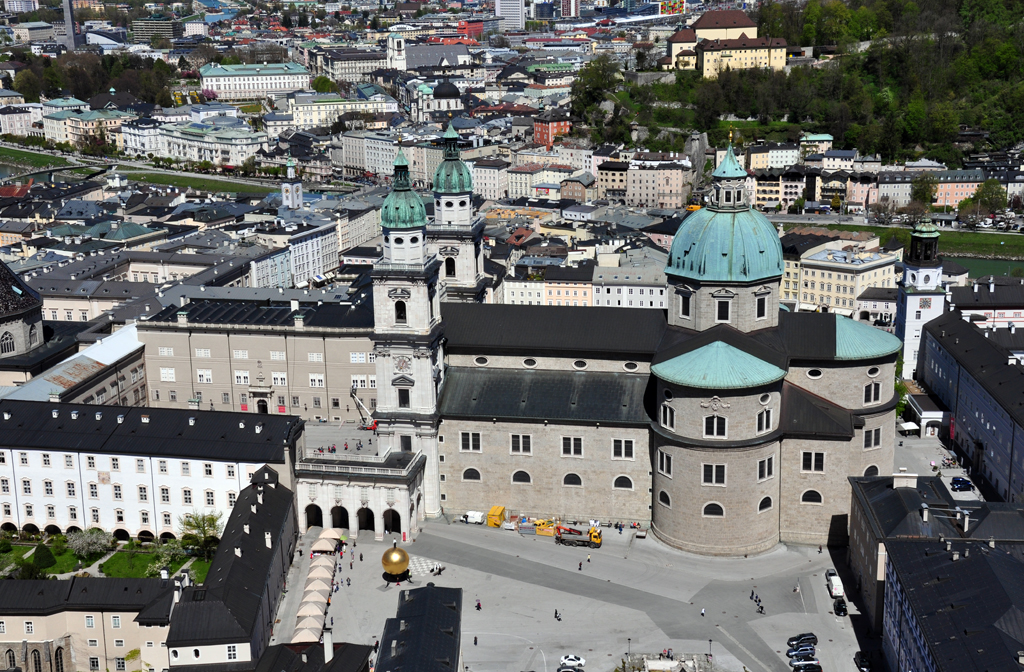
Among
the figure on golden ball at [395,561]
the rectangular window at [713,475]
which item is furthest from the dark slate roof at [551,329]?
the figure on golden ball at [395,561]

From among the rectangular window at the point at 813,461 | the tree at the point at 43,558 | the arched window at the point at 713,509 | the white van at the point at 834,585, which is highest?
the rectangular window at the point at 813,461

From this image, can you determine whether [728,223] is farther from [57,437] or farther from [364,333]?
[57,437]

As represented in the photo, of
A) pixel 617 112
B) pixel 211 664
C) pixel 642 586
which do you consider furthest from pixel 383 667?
pixel 617 112

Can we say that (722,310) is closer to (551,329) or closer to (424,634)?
(551,329)

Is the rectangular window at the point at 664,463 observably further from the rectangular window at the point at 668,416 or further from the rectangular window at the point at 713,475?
the rectangular window at the point at 713,475

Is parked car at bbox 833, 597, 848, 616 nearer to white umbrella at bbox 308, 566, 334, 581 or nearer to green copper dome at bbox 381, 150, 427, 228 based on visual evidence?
white umbrella at bbox 308, 566, 334, 581

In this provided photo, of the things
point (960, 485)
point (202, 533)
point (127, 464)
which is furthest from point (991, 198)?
point (127, 464)
